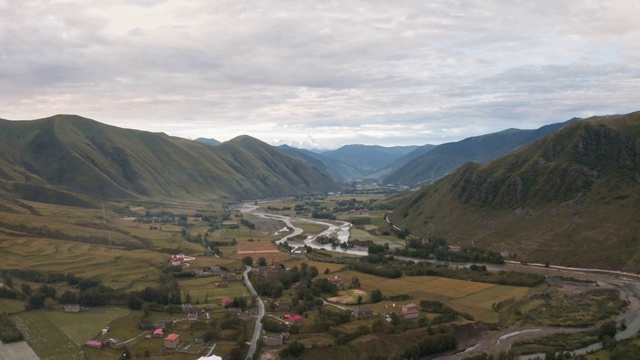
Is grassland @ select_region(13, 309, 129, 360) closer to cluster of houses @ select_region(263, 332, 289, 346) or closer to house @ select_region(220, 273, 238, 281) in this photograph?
cluster of houses @ select_region(263, 332, 289, 346)

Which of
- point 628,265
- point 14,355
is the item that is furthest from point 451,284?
point 14,355

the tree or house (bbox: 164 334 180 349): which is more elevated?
the tree

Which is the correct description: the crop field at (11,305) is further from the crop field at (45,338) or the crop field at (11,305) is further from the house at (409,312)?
the house at (409,312)

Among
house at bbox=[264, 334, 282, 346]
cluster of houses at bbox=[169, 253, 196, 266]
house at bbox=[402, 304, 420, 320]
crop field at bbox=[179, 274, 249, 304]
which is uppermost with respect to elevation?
cluster of houses at bbox=[169, 253, 196, 266]

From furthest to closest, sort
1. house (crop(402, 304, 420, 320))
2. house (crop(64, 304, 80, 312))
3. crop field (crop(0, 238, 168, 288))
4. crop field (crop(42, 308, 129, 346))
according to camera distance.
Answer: crop field (crop(0, 238, 168, 288)) → house (crop(64, 304, 80, 312)) → house (crop(402, 304, 420, 320)) → crop field (crop(42, 308, 129, 346))

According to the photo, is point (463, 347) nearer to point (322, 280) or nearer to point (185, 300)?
point (322, 280)

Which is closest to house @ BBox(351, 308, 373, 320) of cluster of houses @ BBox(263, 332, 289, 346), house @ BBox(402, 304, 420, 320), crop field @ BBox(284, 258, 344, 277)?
house @ BBox(402, 304, 420, 320)
